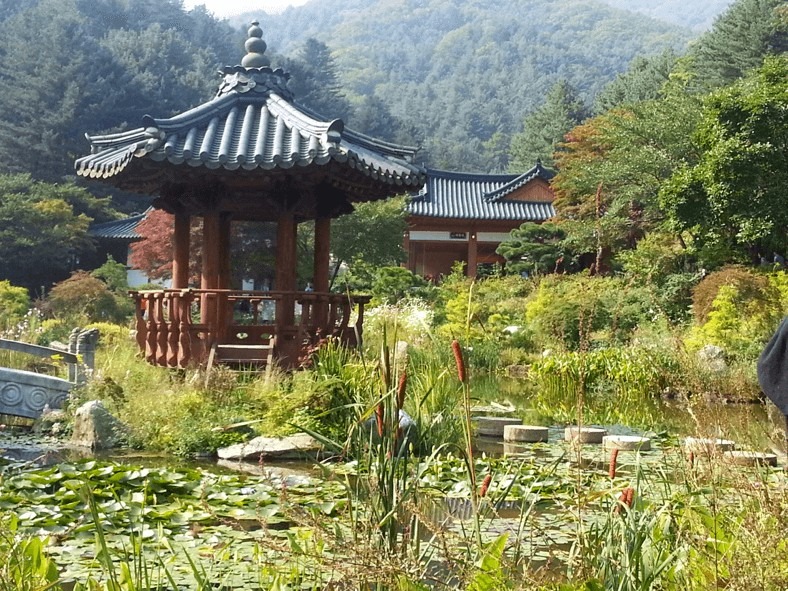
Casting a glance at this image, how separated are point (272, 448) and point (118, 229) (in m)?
23.3

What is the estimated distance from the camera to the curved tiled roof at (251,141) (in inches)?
320

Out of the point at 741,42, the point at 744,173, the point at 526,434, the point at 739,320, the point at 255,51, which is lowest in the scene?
the point at 526,434

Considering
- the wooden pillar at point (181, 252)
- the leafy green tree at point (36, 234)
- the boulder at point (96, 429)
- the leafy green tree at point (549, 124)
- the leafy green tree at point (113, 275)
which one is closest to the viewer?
the boulder at point (96, 429)

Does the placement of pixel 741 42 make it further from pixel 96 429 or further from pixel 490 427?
pixel 96 429

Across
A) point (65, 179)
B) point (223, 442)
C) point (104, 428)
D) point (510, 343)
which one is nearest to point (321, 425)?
point (223, 442)

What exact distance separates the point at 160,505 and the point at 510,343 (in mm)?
12573

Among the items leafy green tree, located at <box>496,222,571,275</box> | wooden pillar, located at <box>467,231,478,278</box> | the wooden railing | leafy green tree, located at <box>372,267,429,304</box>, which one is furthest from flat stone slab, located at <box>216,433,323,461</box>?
wooden pillar, located at <box>467,231,478,278</box>

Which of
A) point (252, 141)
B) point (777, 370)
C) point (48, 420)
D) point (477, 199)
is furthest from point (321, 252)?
point (477, 199)

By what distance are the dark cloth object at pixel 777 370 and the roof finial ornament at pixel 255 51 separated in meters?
8.01

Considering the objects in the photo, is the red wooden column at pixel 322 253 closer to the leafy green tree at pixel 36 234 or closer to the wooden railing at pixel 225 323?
the wooden railing at pixel 225 323

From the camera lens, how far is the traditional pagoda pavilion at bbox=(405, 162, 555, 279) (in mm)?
29391

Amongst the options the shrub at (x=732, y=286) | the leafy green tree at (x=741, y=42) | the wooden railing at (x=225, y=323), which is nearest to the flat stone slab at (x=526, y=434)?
the wooden railing at (x=225, y=323)

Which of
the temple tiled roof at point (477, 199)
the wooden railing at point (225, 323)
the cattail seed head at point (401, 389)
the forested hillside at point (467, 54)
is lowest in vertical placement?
the cattail seed head at point (401, 389)

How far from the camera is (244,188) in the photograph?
9102mm
